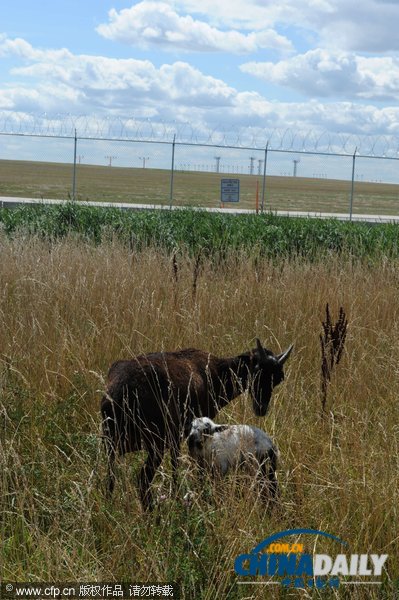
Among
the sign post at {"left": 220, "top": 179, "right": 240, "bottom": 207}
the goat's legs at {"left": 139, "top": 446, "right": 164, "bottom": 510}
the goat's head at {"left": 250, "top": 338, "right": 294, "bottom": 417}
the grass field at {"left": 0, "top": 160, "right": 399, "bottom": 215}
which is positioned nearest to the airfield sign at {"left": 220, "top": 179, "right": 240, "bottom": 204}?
the sign post at {"left": 220, "top": 179, "right": 240, "bottom": 207}

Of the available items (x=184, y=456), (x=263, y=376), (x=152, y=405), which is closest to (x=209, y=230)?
(x=263, y=376)

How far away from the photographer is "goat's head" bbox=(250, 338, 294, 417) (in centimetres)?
540

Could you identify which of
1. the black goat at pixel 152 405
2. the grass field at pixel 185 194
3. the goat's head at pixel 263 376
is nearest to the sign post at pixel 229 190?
the grass field at pixel 185 194

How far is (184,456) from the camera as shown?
14.4 feet

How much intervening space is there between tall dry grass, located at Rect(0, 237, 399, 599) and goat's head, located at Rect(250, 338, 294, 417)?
0.10 metres

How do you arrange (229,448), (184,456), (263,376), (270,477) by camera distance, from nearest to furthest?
(184,456) → (229,448) → (270,477) → (263,376)

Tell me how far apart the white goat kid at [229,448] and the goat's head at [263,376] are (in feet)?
2.17

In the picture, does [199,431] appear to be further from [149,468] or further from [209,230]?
[209,230]

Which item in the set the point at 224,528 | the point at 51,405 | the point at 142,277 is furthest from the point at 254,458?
the point at 142,277

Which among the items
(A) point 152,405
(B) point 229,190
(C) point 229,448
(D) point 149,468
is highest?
(B) point 229,190

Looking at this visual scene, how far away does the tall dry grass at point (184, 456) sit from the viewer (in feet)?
13.0

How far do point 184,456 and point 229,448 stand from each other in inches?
12.6

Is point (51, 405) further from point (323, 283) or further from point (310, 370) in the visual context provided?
point (323, 283)

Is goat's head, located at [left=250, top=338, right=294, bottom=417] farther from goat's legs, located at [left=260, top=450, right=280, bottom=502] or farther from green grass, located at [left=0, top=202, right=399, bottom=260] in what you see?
green grass, located at [left=0, top=202, right=399, bottom=260]
